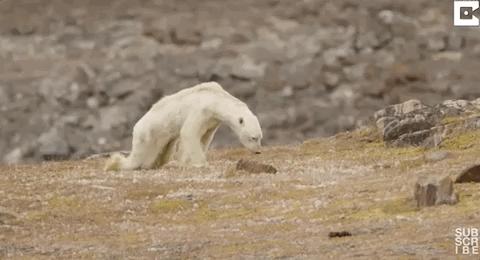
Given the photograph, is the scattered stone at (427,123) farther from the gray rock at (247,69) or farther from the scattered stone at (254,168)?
the gray rock at (247,69)

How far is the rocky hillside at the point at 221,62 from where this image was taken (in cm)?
5459

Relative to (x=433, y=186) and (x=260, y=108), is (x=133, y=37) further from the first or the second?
(x=433, y=186)

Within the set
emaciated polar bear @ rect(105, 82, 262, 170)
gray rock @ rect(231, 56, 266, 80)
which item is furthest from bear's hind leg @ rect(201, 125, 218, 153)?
gray rock @ rect(231, 56, 266, 80)

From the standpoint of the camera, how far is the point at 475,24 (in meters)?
58.7

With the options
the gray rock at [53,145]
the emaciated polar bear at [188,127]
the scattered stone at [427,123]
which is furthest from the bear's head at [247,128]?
the gray rock at [53,145]

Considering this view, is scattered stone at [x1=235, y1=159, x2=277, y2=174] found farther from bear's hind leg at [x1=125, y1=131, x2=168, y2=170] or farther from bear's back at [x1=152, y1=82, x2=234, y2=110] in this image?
bear's hind leg at [x1=125, y1=131, x2=168, y2=170]

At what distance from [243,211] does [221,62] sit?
35206 mm

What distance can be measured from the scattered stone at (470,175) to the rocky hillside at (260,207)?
0.07 ft

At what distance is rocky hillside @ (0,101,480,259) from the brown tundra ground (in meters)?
0.02

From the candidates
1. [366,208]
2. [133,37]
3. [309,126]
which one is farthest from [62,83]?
[366,208]

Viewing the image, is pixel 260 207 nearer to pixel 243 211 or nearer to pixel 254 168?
pixel 243 211

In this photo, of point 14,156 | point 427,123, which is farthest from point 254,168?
point 14,156

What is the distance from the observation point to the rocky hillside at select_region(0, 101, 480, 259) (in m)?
18.5

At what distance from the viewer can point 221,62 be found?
57875 mm
